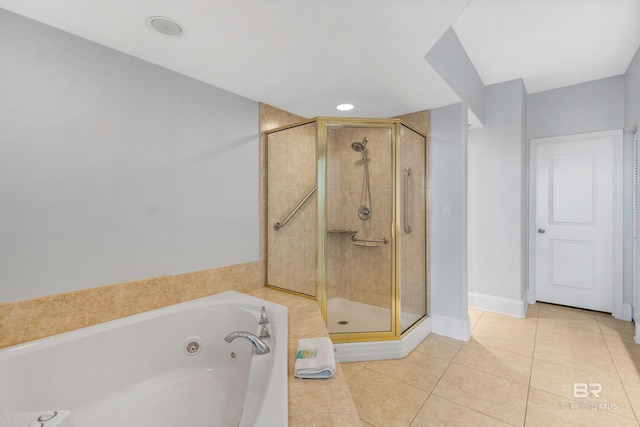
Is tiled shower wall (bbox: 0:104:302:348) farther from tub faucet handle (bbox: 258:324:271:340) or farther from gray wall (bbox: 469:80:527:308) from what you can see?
gray wall (bbox: 469:80:527:308)

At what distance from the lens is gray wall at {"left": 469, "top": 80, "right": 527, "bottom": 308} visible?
310cm

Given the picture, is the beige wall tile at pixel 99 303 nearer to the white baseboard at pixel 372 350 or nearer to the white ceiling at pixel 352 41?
the white baseboard at pixel 372 350

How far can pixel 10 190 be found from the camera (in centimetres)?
135

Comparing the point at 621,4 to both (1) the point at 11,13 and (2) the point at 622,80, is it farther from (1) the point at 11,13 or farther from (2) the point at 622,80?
(1) the point at 11,13

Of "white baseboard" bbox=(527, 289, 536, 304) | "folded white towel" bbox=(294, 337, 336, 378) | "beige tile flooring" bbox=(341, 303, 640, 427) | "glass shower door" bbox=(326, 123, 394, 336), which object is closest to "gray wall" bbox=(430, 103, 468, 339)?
"beige tile flooring" bbox=(341, 303, 640, 427)

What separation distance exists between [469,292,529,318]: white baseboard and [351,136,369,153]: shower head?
222 centimetres

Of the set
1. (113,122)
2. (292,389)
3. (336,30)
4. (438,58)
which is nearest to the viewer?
(292,389)

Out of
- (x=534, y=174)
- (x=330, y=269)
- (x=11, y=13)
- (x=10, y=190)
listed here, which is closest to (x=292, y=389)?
(x=330, y=269)

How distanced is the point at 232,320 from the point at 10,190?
4.27ft

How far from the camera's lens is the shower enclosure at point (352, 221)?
2299 millimetres

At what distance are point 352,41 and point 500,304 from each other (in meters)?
3.07

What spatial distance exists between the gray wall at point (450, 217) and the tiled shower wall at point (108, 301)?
166 cm

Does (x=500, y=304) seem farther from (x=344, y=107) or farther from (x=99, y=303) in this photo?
(x=99, y=303)

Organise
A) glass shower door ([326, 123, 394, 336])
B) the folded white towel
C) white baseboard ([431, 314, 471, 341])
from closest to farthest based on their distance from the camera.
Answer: the folded white towel → glass shower door ([326, 123, 394, 336]) → white baseboard ([431, 314, 471, 341])
